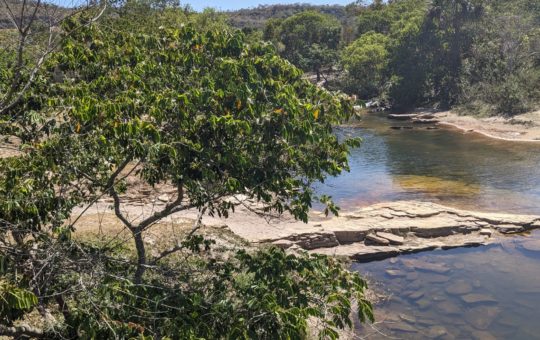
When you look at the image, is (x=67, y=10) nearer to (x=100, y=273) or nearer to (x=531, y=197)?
(x=100, y=273)

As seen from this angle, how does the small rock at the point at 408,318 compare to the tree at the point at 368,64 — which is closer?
the small rock at the point at 408,318

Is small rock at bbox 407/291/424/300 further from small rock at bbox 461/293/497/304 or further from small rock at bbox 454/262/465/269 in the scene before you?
small rock at bbox 454/262/465/269

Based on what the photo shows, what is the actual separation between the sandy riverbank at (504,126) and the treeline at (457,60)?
141cm

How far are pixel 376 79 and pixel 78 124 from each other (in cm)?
5284

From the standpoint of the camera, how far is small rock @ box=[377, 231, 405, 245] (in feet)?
53.8

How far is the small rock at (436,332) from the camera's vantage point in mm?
11484

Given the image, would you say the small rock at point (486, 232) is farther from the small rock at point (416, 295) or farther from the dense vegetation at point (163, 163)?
the dense vegetation at point (163, 163)

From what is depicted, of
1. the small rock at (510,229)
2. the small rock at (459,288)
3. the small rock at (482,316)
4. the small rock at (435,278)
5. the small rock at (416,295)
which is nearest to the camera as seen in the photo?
the small rock at (482,316)

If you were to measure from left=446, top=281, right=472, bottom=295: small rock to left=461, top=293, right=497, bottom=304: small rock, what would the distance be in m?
0.22

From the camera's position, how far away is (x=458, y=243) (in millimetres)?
16625

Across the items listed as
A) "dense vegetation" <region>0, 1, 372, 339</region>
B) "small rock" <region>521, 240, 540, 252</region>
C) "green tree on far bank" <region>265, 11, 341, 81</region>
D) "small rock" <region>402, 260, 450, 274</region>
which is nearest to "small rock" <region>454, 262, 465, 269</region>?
"small rock" <region>402, 260, 450, 274</region>

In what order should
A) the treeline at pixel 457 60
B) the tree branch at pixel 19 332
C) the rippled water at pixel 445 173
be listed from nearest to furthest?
the tree branch at pixel 19 332, the rippled water at pixel 445 173, the treeline at pixel 457 60

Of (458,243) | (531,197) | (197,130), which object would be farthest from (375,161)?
(197,130)

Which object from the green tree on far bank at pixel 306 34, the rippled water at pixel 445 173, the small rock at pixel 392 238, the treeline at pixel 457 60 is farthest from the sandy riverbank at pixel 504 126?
the green tree on far bank at pixel 306 34
